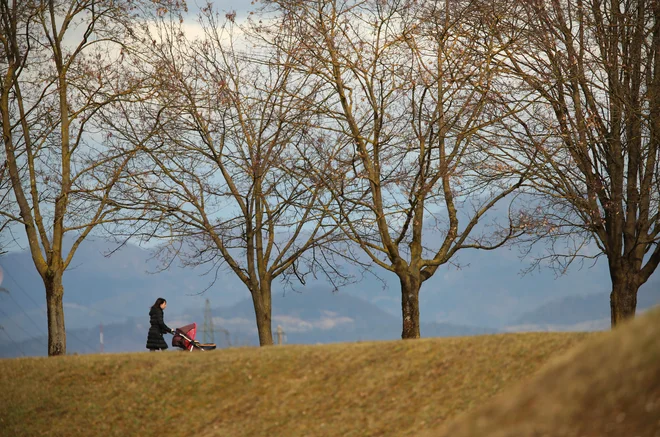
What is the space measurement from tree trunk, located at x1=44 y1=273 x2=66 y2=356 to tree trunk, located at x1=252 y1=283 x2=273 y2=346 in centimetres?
483

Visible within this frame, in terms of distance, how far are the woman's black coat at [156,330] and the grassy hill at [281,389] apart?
121 inches

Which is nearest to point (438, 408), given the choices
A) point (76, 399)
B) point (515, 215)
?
point (76, 399)

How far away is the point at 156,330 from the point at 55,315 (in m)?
3.28

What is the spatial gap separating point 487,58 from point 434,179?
327 cm

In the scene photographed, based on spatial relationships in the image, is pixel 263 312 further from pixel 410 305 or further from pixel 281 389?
pixel 281 389

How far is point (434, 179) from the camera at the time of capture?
17.2 metres

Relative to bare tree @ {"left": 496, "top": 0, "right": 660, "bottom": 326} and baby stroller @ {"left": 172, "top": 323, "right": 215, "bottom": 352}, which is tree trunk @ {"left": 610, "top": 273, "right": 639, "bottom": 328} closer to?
bare tree @ {"left": 496, "top": 0, "right": 660, "bottom": 326}

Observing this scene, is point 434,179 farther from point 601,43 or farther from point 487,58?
point 601,43

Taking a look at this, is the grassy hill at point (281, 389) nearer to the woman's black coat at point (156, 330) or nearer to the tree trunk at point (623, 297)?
the woman's black coat at point (156, 330)

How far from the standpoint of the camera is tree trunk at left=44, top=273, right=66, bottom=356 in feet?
60.6

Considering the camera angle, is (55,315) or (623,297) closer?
(623,297)

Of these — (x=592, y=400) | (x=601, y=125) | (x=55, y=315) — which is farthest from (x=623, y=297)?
(x=55, y=315)

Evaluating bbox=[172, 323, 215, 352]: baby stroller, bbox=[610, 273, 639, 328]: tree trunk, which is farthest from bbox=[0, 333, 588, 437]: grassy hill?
bbox=[610, 273, 639, 328]: tree trunk

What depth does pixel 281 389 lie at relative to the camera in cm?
1180
